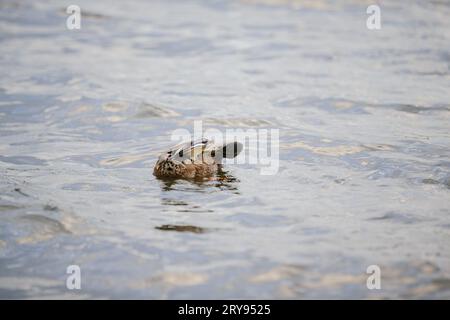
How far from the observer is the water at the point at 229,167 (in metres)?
4.39

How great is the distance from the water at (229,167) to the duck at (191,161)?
0.39 ft

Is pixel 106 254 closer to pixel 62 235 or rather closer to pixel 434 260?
pixel 62 235

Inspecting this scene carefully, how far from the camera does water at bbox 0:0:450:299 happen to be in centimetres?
439

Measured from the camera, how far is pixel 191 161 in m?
5.97

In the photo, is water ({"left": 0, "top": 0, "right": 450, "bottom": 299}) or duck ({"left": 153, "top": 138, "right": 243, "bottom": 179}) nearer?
water ({"left": 0, "top": 0, "right": 450, "bottom": 299})

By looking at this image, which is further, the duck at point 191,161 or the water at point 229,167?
the duck at point 191,161

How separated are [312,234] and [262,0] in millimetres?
10697

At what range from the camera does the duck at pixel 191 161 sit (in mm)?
5938

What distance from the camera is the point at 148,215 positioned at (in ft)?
17.1

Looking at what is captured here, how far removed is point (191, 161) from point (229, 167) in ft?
1.51

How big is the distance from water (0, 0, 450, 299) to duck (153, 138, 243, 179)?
118 millimetres

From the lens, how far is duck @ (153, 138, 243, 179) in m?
5.94

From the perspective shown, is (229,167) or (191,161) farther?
(229,167)
